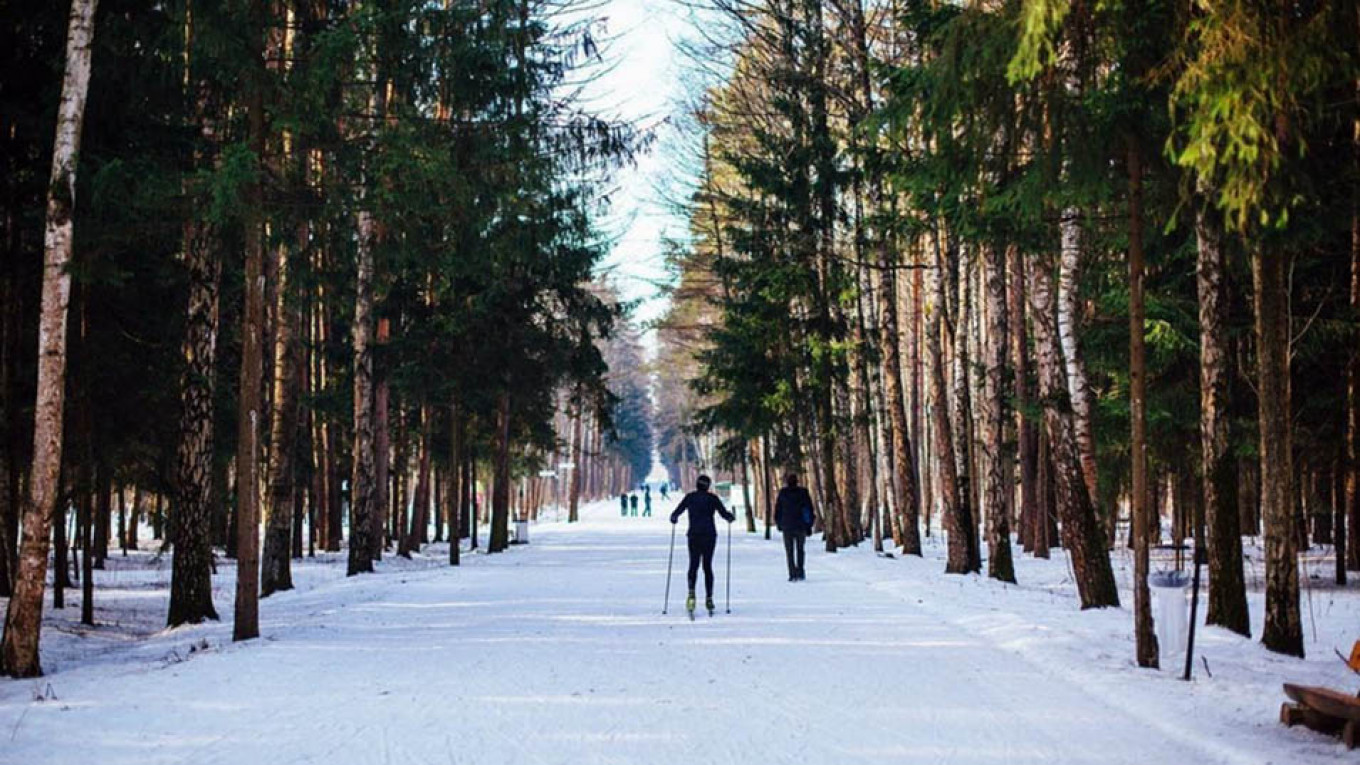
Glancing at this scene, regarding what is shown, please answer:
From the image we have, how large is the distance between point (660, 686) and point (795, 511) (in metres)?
13.4

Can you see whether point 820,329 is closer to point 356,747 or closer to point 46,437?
point 46,437

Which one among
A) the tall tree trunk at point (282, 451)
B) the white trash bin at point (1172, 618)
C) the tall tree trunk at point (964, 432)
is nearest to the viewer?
the white trash bin at point (1172, 618)

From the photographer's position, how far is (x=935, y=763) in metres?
7.37

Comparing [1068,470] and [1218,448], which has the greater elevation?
[1218,448]

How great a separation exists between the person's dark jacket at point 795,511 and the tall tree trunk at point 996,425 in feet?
10.7

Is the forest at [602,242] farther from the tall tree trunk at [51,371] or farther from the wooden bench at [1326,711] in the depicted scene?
the wooden bench at [1326,711]

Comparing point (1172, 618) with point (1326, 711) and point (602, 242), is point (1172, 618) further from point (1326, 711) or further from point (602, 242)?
point (602, 242)

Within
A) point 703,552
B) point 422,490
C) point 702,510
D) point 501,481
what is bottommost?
point 703,552

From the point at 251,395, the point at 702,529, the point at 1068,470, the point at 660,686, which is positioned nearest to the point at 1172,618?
the point at 660,686

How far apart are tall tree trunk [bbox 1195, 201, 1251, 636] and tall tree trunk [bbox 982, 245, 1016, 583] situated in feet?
26.9

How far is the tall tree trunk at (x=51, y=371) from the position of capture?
37.9 ft

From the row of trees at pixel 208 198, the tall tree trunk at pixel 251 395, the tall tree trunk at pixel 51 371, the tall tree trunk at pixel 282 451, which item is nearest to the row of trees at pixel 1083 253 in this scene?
the row of trees at pixel 208 198

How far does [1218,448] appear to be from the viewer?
12.9 metres

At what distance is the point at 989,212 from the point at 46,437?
32.2 ft
